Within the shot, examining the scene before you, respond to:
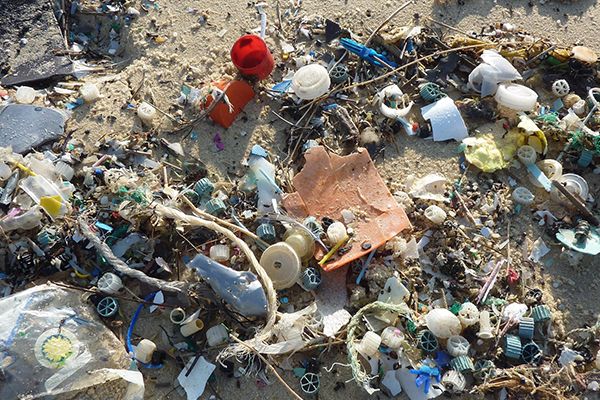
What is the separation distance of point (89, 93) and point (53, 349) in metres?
1.64

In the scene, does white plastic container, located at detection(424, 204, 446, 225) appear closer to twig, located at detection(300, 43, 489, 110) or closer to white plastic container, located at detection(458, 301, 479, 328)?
white plastic container, located at detection(458, 301, 479, 328)

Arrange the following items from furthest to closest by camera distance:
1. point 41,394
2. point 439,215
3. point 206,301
Answer: point 439,215
point 206,301
point 41,394

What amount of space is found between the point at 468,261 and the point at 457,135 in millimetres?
861

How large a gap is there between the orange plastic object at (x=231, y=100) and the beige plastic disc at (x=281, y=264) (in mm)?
982

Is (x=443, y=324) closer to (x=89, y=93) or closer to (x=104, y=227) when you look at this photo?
(x=104, y=227)

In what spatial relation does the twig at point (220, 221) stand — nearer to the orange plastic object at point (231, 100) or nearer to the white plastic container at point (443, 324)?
the orange plastic object at point (231, 100)

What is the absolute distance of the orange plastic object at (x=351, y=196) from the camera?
3494 mm

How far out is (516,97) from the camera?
3896mm

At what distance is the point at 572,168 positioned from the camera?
12.8 feet

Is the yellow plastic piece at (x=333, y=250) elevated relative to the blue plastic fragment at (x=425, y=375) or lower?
elevated

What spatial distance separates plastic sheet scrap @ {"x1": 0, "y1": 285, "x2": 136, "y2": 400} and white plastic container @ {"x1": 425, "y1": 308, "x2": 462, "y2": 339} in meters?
1.47

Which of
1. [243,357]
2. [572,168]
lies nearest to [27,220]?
[243,357]

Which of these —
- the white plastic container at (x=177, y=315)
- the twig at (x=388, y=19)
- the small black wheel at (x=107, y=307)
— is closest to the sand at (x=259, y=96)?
the twig at (x=388, y=19)

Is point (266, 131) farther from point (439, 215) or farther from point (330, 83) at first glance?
point (439, 215)
